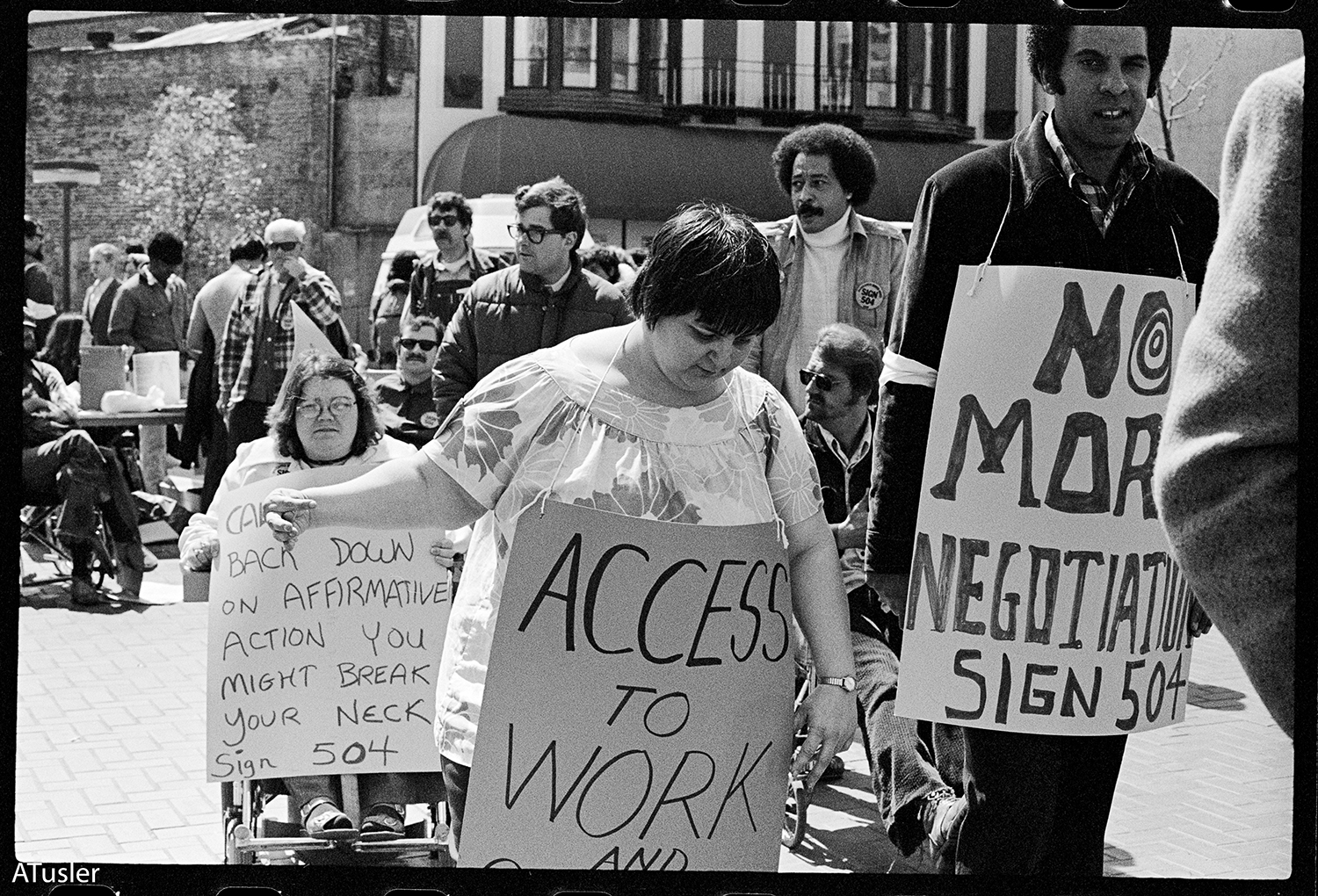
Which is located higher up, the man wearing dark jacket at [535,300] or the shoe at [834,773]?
the man wearing dark jacket at [535,300]

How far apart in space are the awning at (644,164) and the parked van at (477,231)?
203mm

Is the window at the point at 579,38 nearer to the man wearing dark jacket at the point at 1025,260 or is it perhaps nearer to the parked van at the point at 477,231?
the man wearing dark jacket at the point at 1025,260

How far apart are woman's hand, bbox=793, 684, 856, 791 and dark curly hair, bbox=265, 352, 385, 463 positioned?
170 centimetres

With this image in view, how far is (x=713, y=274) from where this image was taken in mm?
2672

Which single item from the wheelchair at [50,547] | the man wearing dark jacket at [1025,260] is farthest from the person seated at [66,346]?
the man wearing dark jacket at [1025,260]

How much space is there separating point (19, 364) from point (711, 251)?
3.56 feet

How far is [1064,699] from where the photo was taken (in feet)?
9.79

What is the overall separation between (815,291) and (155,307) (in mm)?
3799

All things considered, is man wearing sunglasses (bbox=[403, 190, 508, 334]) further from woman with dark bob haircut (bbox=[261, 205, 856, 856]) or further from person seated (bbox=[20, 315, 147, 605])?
woman with dark bob haircut (bbox=[261, 205, 856, 856])

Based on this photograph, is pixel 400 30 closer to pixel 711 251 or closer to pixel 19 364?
pixel 711 251

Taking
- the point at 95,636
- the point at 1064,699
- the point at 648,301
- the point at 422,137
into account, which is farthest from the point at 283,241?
the point at 422,137

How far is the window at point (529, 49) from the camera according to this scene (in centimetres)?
286

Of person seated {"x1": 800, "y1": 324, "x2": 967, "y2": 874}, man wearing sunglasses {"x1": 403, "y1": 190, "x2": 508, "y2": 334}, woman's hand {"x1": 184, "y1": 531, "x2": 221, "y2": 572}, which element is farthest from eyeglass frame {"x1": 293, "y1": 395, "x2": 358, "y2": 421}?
man wearing sunglasses {"x1": 403, "y1": 190, "x2": 508, "y2": 334}

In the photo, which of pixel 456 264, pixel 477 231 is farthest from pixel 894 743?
pixel 477 231
